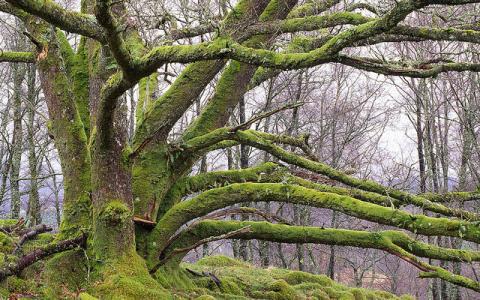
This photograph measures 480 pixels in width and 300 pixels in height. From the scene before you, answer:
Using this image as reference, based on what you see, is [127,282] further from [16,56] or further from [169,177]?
[16,56]

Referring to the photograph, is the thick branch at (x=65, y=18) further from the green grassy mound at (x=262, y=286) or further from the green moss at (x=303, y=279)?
the green moss at (x=303, y=279)

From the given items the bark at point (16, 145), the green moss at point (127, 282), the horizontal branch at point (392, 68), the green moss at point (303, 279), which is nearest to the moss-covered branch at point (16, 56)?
the green moss at point (127, 282)

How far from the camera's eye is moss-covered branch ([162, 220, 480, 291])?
4.77 metres

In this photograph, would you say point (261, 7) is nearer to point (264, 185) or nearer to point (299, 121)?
point (264, 185)

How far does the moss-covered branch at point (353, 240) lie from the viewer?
4.77 metres

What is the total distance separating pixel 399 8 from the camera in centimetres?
294

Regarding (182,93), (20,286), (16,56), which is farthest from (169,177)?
(16,56)

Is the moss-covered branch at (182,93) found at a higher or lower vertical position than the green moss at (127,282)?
higher

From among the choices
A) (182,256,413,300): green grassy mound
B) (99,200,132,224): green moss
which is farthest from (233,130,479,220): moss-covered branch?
(182,256,413,300): green grassy mound

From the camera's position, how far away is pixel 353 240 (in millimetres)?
5379

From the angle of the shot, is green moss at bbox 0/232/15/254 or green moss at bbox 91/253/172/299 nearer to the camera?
green moss at bbox 91/253/172/299

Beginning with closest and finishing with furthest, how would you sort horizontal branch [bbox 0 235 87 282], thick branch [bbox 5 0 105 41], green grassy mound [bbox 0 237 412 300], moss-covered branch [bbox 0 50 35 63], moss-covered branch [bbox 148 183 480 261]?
1. thick branch [bbox 5 0 105 41]
2. horizontal branch [bbox 0 235 87 282]
3. green grassy mound [bbox 0 237 412 300]
4. moss-covered branch [bbox 148 183 480 261]
5. moss-covered branch [bbox 0 50 35 63]

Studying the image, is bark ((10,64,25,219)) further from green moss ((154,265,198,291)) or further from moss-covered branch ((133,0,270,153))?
moss-covered branch ((133,0,270,153))

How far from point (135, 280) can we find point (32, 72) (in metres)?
13.3
